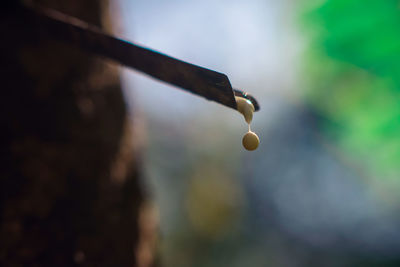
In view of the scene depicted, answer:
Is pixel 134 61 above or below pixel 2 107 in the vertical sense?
above

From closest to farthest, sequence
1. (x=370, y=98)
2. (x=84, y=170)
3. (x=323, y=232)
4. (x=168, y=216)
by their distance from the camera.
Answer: (x=84, y=170) → (x=370, y=98) → (x=323, y=232) → (x=168, y=216)

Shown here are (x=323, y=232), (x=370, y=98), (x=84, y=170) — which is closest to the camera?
(x=84, y=170)

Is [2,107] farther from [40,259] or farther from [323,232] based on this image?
[323,232]

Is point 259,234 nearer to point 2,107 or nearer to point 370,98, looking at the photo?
point 370,98

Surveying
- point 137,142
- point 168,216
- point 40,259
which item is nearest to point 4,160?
point 40,259

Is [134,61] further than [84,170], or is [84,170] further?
[84,170]

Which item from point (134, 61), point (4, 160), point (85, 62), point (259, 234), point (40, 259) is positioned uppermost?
point (134, 61)

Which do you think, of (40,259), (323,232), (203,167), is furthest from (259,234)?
(40,259)
